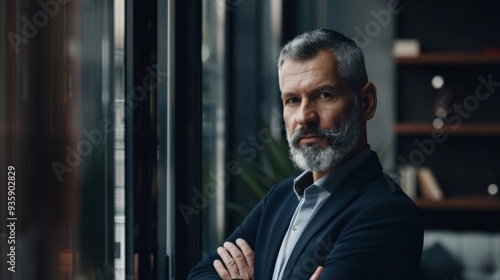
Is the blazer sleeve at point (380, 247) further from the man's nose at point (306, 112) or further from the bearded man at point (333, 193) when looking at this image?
the man's nose at point (306, 112)

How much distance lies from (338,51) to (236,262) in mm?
512

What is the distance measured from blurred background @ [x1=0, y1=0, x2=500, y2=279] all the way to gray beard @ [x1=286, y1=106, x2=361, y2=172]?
419 millimetres

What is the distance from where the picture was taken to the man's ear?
1521 mm

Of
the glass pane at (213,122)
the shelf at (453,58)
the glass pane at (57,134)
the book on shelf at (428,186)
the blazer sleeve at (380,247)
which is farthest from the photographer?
the book on shelf at (428,186)

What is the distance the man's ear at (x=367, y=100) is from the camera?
1521 millimetres

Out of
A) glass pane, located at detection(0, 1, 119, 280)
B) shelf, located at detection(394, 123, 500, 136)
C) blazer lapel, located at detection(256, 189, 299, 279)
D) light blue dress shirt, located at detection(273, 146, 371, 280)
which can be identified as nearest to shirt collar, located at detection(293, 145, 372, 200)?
light blue dress shirt, located at detection(273, 146, 371, 280)

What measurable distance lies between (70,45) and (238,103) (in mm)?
1876

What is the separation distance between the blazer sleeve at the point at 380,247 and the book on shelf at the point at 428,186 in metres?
2.32

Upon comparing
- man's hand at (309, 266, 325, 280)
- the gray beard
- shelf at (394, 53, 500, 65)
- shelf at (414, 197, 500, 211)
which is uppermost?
shelf at (394, 53, 500, 65)

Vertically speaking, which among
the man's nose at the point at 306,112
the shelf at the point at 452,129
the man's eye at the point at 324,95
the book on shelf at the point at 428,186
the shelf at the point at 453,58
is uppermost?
the shelf at the point at 453,58

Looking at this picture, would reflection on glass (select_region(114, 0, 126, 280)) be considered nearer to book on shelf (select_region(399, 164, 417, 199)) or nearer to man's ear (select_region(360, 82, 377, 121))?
man's ear (select_region(360, 82, 377, 121))

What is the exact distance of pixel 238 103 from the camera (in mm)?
3205

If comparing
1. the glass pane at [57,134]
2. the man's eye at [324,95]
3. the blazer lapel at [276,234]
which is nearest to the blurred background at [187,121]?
the glass pane at [57,134]

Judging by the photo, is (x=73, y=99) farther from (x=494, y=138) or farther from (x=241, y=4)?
(x=494, y=138)
